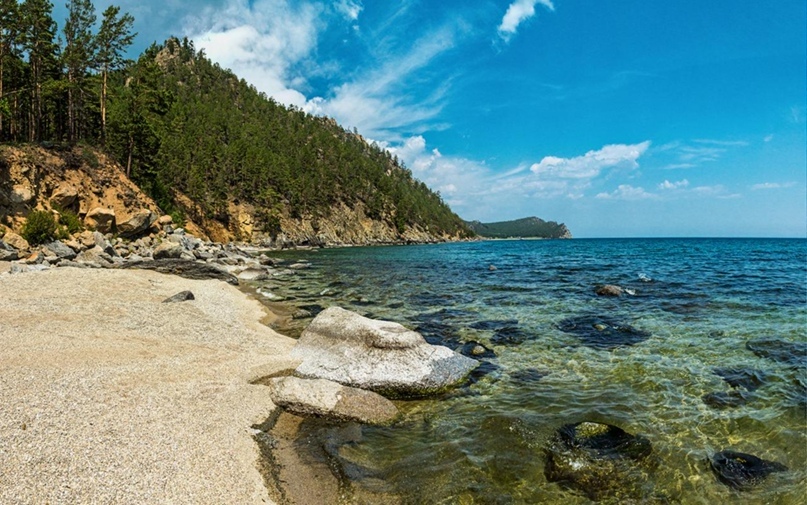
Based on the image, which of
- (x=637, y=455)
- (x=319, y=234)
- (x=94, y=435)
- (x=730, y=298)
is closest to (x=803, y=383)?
(x=637, y=455)

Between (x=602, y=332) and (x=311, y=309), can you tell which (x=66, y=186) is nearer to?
(x=311, y=309)

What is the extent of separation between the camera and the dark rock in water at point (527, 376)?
36.4 feet

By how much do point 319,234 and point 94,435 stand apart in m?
115

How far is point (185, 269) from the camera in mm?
27641

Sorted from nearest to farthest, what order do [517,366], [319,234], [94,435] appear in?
[94,435] < [517,366] < [319,234]

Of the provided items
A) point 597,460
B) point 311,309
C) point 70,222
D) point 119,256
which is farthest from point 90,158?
point 597,460

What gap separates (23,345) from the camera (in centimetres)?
977

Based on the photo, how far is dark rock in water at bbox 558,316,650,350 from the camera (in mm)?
14680

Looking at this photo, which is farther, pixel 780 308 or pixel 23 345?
pixel 780 308

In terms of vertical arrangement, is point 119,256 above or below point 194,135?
below

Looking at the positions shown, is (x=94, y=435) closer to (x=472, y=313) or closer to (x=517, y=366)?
(x=517, y=366)

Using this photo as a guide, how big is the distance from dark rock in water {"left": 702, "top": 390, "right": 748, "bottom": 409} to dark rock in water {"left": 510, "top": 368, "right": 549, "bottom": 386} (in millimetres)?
3900

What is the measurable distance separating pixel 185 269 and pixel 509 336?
23.3 meters

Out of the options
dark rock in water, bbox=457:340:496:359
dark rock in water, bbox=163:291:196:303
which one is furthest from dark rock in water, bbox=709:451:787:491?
dark rock in water, bbox=163:291:196:303
